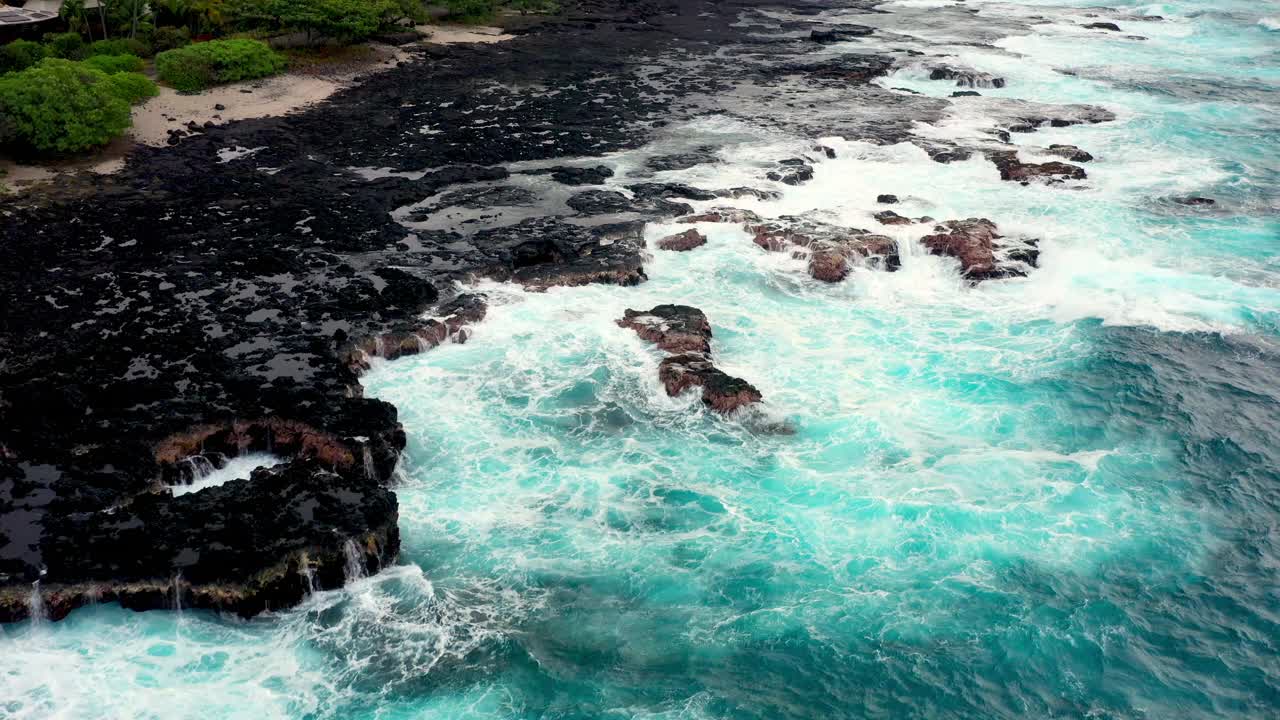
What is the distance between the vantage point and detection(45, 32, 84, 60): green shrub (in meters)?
50.2

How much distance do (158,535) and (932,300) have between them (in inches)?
995

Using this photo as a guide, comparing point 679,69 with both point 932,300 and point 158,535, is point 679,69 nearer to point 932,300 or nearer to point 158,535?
point 932,300

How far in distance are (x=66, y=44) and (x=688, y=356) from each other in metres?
40.9

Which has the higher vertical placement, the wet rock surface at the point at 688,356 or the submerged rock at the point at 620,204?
the submerged rock at the point at 620,204

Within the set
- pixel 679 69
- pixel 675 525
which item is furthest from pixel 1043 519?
pixel 679 69

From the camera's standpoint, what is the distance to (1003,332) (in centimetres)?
3259

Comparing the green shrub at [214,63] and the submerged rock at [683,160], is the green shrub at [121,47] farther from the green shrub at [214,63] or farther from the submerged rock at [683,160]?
the submerged rock at [683,160]

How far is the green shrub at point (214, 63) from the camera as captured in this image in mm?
50094

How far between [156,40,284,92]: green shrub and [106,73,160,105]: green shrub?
6.31ft

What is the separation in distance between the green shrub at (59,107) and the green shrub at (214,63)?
24.3ft

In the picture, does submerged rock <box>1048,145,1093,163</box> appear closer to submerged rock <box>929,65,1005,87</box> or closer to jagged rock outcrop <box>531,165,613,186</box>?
submerged rock <box>929,65,1005,87</box>

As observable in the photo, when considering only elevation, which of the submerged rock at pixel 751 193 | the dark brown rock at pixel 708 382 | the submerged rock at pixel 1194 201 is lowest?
the dark brown rock at pixel 708 382

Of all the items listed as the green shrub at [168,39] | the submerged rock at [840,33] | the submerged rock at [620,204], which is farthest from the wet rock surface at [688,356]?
the submerged rock at [840,33]

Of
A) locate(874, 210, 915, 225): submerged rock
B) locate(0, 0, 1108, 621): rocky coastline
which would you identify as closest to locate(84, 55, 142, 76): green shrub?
locate(0, 0, 1108, 621): rocky coastline
